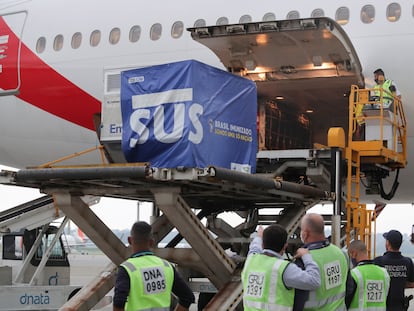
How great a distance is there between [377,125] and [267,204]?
170cm

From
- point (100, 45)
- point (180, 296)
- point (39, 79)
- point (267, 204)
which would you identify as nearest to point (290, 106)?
point (267, 204)

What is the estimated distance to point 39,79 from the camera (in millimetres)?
13930

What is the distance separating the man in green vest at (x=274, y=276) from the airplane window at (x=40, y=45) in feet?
32.6

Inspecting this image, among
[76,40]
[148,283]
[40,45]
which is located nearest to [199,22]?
[76,40]

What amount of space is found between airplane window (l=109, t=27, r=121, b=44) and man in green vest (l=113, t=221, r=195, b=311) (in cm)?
849

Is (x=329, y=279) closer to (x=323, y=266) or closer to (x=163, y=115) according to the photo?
(x=323, y=266)

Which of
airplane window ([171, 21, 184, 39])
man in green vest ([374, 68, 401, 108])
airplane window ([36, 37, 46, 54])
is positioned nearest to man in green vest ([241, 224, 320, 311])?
man in green vest ([374, 68, 401, 108])

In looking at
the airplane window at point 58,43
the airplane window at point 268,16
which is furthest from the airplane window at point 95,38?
the airplane window at point 268,16

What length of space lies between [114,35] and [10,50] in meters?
2.26

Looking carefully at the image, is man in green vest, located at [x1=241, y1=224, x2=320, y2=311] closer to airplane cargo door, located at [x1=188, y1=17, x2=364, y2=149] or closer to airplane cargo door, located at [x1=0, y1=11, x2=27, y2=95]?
airplane cargo door, located at [x1=188, y1=17, x2=364, y2=149]

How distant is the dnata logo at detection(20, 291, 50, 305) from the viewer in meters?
11.2

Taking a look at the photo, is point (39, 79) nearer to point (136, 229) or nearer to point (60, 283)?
point (60, 283)

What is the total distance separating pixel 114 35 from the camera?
529 inches

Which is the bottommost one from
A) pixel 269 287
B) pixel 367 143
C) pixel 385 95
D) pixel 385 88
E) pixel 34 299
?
pixel 34 299
